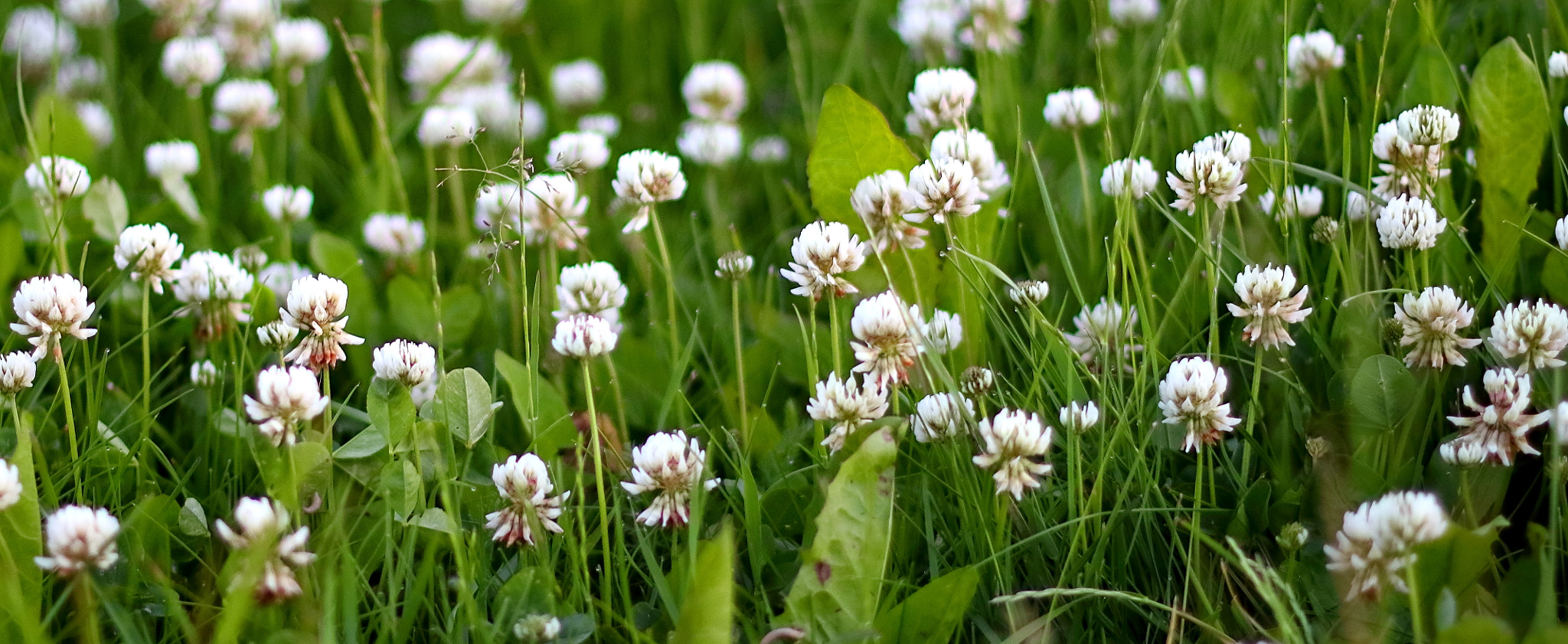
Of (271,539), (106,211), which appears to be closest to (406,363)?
(271,539)

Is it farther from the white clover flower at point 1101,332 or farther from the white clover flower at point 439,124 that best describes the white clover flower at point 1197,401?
the white clover flower at point 439,124

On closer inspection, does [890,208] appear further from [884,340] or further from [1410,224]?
[1410,224]

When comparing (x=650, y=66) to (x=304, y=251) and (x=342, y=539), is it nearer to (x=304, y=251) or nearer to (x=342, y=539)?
(x=304, y=251)

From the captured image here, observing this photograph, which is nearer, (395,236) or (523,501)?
(523,501)

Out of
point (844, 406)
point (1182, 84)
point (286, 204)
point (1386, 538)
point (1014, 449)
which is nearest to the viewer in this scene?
point (1386, 538)

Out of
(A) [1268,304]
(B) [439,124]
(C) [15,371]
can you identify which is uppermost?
(B) [439,124]
